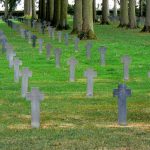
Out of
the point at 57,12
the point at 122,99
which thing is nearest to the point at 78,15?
the point at 57,12

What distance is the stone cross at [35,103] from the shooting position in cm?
1077

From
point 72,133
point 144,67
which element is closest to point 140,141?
point 72,133

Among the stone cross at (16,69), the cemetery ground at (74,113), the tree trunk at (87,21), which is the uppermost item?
the tree trunk at (87,21)

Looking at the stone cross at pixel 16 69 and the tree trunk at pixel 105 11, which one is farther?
the tree trunk at pixel 105 11

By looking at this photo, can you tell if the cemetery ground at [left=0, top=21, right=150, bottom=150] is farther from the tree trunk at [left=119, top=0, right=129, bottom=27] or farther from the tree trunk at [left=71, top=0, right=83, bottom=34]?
the tree trunk at [left=119, top=0, right=129, bottom=27]

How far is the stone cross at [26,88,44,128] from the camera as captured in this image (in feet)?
35.3

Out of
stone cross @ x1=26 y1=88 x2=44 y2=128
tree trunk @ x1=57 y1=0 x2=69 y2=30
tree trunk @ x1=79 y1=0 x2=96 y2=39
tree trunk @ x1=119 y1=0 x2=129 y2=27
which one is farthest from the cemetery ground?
tree trunk @ x1=119 y1=0 x2=129 y2=27

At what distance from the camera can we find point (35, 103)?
1087cm

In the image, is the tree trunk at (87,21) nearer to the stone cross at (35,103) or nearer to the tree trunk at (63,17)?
the tree trunk at (63,17)

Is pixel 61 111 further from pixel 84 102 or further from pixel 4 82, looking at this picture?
pixel 4 82

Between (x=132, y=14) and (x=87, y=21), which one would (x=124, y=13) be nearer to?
(x=132, y=14)

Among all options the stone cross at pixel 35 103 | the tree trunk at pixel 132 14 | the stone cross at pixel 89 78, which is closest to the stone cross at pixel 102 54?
the stone cross at pixel 89 78

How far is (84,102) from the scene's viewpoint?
14070 millimetres

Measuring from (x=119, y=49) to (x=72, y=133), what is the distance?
20038 mm
